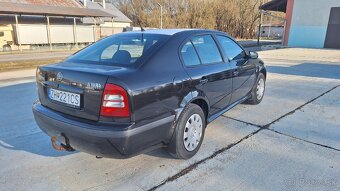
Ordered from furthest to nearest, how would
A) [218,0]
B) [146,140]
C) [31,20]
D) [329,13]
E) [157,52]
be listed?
[218,0] → [31,20] → [329,13] → [157,52] → [146,140]

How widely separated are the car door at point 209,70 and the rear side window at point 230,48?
0.73ft

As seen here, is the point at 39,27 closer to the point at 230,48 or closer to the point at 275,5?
the point at 275,5

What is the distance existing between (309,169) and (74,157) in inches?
110

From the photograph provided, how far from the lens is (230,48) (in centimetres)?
432

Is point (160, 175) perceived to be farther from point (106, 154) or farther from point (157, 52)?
point (157, 52)

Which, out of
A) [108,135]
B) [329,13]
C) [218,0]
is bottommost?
[108,135]

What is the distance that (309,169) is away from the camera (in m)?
3.02

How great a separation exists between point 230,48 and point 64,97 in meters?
2.73

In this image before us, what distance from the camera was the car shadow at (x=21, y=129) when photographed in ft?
11.4

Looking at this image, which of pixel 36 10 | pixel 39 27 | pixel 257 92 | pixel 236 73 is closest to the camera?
pixel 236 73

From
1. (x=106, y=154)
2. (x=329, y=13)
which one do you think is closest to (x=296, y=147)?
(x=106, y=154)

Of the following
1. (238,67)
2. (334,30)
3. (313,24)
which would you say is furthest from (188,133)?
(313,24)

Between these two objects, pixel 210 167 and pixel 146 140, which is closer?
pixel 146 140

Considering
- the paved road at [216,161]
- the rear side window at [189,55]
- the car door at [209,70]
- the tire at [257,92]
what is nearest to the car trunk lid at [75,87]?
the paved road at [216,161]
